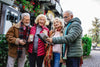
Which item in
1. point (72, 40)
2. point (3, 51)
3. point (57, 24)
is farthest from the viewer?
point (3, 51)

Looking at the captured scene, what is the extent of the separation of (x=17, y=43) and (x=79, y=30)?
1.64 m

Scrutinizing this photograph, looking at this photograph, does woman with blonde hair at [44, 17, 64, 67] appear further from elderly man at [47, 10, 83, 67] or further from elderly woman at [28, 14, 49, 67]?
elderly man at [47, 10, 83, 67]

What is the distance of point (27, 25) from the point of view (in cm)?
382

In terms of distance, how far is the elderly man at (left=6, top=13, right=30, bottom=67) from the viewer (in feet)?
11.8

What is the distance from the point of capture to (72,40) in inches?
104

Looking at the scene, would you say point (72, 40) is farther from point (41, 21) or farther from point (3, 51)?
point (3, 51)

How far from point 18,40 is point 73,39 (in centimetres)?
153

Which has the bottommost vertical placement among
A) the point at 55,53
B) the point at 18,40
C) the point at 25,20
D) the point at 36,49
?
the point at 55,53

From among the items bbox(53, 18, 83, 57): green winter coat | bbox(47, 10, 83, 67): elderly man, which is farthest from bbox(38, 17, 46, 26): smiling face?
bbox(53, 18, 83, 57): green winter coat

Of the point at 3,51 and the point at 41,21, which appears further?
the point at 3,51

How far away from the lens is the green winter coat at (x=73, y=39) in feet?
8.57

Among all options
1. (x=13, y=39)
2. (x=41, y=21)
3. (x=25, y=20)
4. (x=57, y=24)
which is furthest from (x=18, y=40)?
(x=57, y=24)

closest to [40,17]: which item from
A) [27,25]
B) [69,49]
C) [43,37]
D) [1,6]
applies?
[27,25]

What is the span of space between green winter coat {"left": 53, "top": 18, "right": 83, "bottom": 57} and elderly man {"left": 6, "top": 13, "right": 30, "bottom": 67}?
129 centimetres
